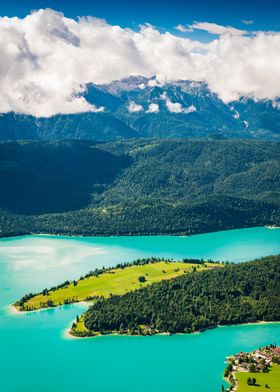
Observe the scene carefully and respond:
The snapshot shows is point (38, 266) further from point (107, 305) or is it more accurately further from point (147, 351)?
point (147, 351)

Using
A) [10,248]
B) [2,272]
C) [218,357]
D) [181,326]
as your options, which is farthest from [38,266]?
[218,357]

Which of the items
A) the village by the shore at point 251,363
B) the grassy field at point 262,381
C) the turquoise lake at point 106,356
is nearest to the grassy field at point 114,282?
the turquoise lake at point 106,356

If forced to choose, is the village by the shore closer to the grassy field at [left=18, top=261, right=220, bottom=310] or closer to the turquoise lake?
the turquoise lake

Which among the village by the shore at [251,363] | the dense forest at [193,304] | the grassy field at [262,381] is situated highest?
the dense forest at [193,304]

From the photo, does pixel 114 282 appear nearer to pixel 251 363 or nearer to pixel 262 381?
pixel 251 363

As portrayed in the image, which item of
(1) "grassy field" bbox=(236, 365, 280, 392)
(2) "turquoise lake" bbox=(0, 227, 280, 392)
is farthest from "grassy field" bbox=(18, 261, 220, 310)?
(1) "grassy field" bbox=(236, 365, 280, 392)

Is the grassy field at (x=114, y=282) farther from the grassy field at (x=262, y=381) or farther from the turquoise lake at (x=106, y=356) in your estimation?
the grassy field at (x=262, y=381)

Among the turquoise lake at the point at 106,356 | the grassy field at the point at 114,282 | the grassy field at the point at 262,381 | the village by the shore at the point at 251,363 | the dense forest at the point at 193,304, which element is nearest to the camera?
the grassy field at the point at 262,381
